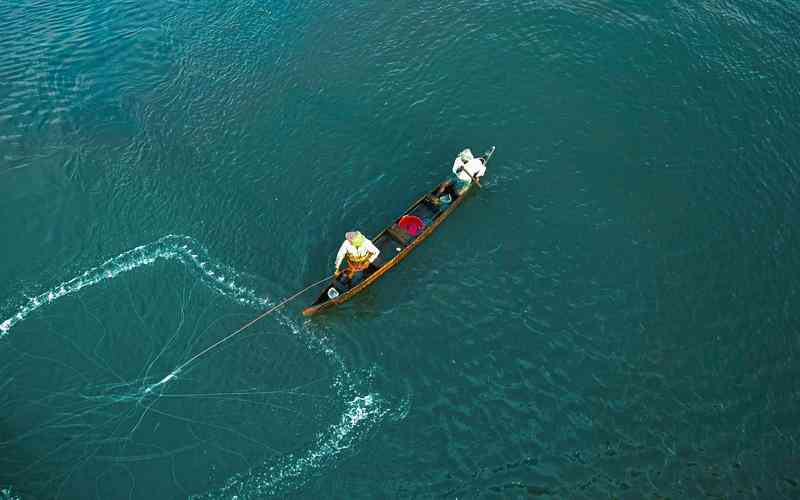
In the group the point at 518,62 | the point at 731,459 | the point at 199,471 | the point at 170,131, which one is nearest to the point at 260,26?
the point at 170,131

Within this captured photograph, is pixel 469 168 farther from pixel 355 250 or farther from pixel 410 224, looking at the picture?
pixel 355 250

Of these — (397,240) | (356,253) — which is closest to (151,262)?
(356,253)

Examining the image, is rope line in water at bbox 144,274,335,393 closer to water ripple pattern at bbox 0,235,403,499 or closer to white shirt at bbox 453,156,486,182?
water ripple pattern at bbox 0,235,403,499

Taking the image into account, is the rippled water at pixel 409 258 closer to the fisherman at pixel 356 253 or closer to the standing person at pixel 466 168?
the standing person at pixel 466 168

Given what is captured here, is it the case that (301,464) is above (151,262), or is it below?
below

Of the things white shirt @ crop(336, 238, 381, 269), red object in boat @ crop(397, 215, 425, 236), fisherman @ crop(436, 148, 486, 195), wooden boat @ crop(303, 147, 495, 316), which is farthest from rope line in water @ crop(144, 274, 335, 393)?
fisherman @ crop(436, 148, 486, 195)
